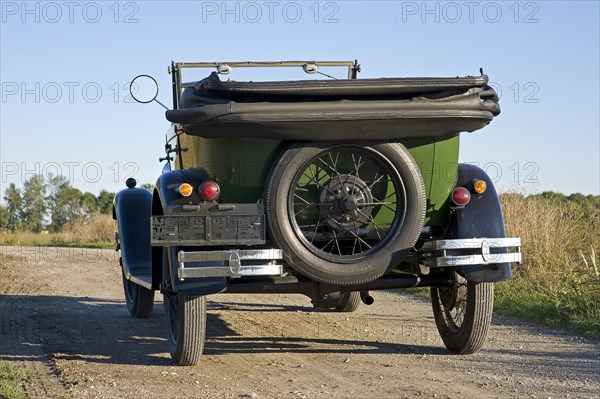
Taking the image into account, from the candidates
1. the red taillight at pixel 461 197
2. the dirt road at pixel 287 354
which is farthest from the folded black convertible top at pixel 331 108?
the dirt road at pixel 287 354

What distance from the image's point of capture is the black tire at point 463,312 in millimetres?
6590

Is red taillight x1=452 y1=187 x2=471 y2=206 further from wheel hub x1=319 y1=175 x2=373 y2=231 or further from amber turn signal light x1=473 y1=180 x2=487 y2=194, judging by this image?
wheel hub x1=319 y1=175 x2=373 y2=231

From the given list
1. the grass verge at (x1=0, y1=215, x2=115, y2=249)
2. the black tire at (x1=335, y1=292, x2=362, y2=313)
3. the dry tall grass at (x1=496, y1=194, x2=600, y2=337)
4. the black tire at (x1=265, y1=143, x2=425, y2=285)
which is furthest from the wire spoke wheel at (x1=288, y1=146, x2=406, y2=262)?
the grass verge at (x1=0, y1=215, x2=115, y2=249)

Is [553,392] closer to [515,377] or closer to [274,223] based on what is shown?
[515,377]

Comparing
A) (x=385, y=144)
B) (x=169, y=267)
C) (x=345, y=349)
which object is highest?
(x=385, y=144)

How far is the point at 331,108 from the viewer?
5.91 m

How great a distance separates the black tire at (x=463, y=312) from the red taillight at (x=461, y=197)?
0.59 meters

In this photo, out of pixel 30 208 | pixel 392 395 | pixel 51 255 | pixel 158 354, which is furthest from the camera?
pixel 30 208

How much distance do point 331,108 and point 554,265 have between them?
242 inches

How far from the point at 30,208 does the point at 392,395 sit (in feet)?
156

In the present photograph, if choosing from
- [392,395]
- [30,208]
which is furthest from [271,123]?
[30,208]

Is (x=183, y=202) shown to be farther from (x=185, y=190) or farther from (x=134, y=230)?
(x=134, y=230)

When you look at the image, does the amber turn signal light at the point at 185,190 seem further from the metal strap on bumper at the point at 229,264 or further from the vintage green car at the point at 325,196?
the metal strap on bumper at the point at 229,264

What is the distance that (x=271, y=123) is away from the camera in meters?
5.89
